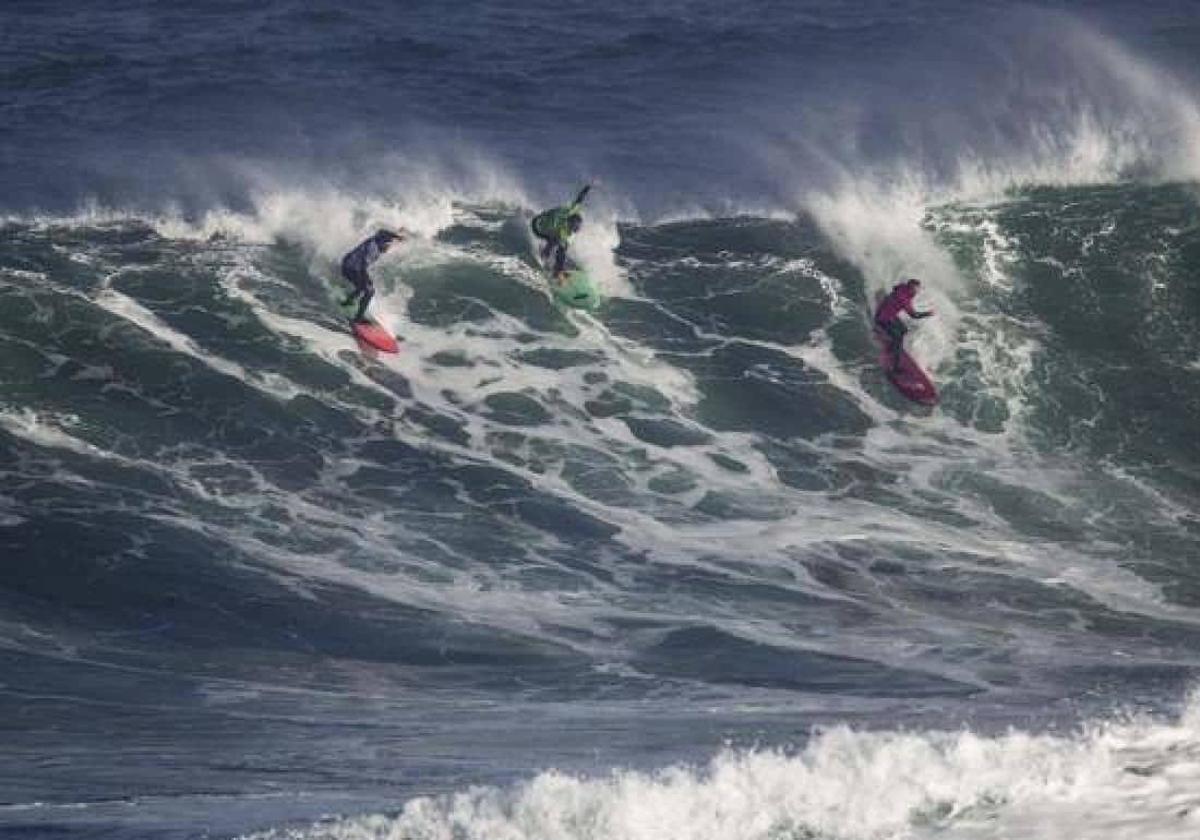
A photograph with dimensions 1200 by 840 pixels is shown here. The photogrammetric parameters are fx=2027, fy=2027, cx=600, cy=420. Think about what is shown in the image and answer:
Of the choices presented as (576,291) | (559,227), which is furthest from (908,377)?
(559,227)

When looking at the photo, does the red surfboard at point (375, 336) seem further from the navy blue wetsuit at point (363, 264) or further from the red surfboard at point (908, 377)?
the red surfboard at point (908, 377)

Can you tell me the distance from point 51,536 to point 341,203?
402 inches

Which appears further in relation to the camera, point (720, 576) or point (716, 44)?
point (716, 44)

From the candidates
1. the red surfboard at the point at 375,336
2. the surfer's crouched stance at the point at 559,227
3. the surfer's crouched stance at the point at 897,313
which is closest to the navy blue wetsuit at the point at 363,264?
the red surfboard at the point at 375,336

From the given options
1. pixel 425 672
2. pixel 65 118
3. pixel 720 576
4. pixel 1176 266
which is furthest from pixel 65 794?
pixel 65 118

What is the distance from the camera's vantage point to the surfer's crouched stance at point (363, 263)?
25.5 meters

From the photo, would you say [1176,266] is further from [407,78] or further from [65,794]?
[65,794]

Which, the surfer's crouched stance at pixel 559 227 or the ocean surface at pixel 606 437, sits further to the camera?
the surfer's crouched stance at pixel 559 227

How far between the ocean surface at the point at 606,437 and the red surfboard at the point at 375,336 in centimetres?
21

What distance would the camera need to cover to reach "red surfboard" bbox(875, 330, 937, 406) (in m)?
24.7

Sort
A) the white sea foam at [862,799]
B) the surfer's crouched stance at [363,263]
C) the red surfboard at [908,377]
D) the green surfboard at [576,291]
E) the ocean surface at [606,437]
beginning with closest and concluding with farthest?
the white sea foam at [862,799], the ocean surface at [606,437], the red surfboard at [908,377], the surfer's crouched stance at [363,263], the green surfboard at [576,291]

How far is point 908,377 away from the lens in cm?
2498

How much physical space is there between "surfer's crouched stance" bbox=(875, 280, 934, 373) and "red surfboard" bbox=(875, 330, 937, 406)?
65 mm

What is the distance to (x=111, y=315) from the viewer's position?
2520cm
